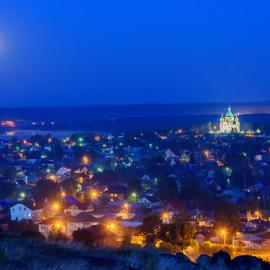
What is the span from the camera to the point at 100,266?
17.1ft

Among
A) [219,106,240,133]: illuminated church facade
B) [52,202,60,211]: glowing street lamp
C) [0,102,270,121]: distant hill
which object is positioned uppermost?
[0,102,270,121]: distant hill

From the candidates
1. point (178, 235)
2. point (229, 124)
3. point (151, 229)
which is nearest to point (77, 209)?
point (151, 229)

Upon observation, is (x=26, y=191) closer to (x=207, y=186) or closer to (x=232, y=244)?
(x=207, y=186)

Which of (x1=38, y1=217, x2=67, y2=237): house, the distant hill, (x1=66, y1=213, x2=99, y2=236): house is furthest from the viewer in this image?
the distant hill

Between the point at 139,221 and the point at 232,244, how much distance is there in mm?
3767

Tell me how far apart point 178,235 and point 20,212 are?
9306 mm

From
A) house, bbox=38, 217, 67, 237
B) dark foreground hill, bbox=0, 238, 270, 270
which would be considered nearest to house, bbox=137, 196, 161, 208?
house, bbox=38, 217, 67, 237

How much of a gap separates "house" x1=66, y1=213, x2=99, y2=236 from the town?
0.10 feet

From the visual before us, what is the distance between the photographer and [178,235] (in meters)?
11.2

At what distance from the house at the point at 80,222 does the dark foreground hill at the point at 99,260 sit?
10.6m

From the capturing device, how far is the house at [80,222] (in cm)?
1631

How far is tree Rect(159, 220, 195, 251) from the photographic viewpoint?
11.1 m

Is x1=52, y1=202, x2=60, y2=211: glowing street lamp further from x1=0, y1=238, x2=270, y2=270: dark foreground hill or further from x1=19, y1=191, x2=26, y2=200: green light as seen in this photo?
x1=0, y1=238, x2=270, y2=270: dark foreground hill

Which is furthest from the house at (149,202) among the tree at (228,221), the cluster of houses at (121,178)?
the tree at (228,221)
